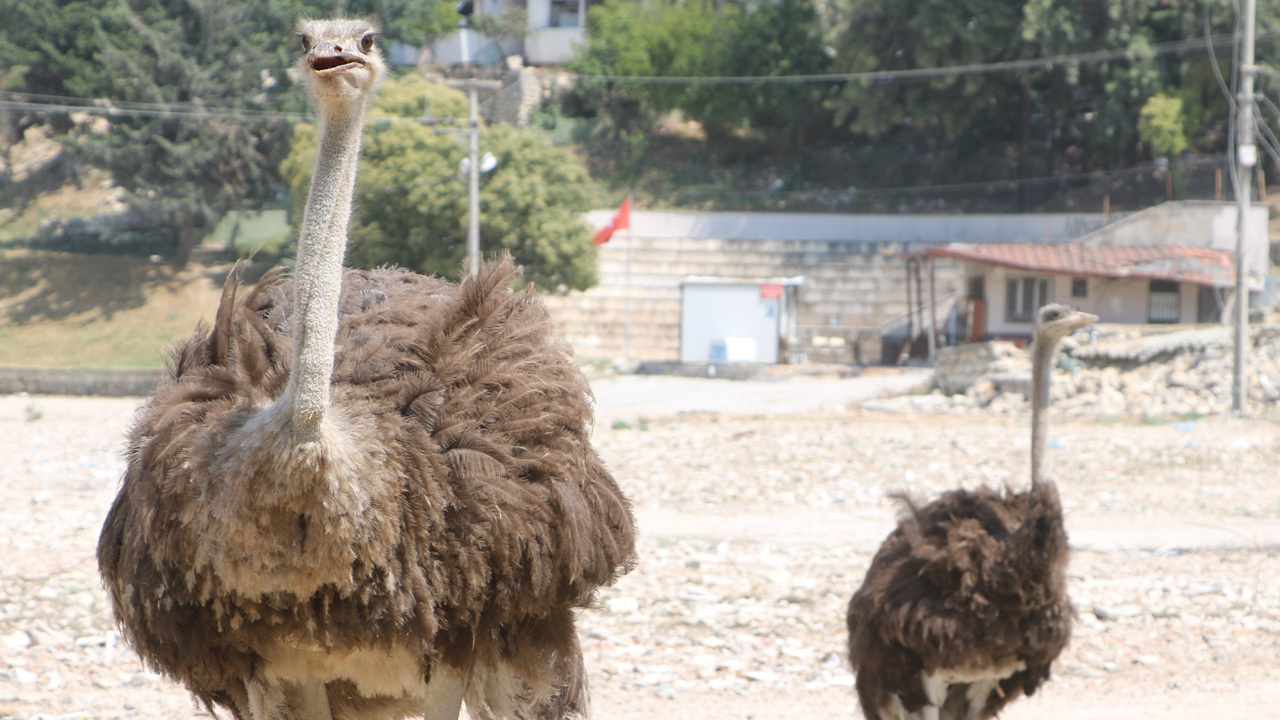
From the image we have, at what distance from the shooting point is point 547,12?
5031cm

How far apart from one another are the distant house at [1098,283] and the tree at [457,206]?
750cm

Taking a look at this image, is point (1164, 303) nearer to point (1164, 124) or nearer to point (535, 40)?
point (1164, 124)

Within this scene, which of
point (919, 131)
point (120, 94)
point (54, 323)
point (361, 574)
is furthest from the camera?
point (919, 131)

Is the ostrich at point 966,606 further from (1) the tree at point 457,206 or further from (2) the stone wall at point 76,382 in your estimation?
(1) the tree at point 457,206

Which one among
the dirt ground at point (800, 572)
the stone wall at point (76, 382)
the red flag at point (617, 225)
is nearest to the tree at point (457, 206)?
the red flag at point (617, 225)

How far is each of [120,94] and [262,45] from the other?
3660mm

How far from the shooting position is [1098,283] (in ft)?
87.0

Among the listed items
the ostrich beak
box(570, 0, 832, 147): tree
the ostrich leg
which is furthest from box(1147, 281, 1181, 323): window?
the ostrich beak

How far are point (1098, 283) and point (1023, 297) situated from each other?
1670 millimetres

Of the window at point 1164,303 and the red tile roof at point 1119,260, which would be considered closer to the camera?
the red tile roof at point 1119,260

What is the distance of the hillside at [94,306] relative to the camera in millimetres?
28609

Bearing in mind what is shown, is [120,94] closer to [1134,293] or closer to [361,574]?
[1134,293]

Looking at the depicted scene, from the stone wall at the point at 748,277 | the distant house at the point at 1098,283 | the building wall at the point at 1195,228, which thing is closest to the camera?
the distant house at the point at 1098,283

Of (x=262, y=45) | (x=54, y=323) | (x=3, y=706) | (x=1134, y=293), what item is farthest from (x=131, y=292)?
(x=3, y=706)
